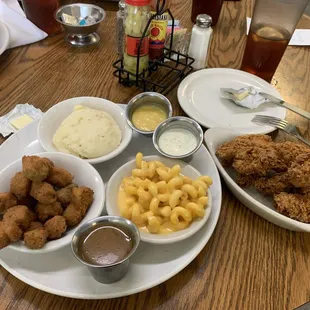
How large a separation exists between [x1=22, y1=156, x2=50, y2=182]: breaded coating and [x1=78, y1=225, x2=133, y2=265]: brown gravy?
0.18 metres

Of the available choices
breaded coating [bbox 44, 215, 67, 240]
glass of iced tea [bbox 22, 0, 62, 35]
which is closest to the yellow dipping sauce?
breaded coating [bbox 44, 215, 67, 240]

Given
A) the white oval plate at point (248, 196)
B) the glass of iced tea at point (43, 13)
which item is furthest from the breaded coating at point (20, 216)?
the glass of iced tea at point (43, 13)

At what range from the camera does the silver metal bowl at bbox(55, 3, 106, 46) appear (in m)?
1.54

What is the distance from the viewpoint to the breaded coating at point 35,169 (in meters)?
0.84

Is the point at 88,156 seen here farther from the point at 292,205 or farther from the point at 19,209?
the point at 292,205

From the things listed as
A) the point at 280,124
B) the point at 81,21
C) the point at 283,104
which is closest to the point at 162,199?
the point at 280,124

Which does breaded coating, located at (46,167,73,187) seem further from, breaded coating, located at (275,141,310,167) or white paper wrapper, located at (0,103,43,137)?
breaded coating, located at (275,141,310,167)

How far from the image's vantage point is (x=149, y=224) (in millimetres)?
864

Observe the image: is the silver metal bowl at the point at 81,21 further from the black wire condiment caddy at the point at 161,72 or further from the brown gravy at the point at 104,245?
the brown gravy at the point at 104,245

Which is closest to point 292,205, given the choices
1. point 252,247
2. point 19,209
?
point 252,247

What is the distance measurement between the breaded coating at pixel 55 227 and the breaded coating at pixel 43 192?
5cm

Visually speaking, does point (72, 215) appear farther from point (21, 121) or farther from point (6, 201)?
point (21, 121)

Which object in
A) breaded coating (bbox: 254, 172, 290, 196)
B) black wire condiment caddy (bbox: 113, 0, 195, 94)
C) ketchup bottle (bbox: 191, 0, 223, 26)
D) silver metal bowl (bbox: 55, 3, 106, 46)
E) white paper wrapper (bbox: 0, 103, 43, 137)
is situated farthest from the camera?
ketchup bottle (bbox: 191, 0, 223, 26)

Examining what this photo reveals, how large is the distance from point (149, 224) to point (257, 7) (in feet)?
3.36
